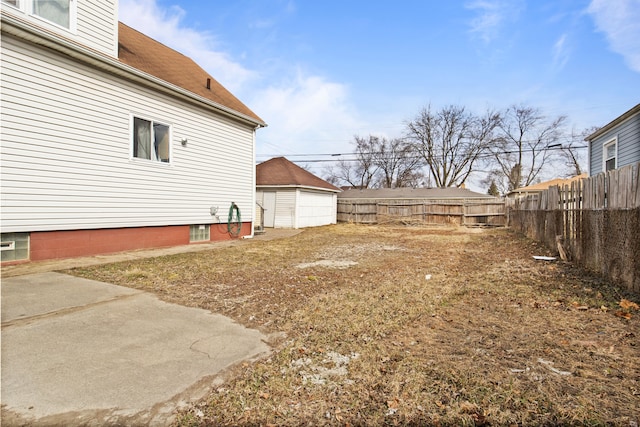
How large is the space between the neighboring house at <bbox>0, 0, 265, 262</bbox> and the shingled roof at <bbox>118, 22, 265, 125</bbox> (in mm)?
62

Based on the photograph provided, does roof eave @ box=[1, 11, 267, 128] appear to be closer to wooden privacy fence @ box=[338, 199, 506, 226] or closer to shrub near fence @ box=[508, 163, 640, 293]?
shrub near fence @ box=[508, 163, 640, 293]

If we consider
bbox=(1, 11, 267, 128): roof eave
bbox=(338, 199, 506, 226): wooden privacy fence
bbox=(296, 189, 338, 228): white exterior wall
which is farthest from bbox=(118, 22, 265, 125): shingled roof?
bbox=(338, 199, 506, 226): wooden privacy fence

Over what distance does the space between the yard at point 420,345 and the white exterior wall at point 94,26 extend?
5.03 metres

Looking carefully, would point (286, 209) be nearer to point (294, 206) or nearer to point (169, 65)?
point (294, 206)

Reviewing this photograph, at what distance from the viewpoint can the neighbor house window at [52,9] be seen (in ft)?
20.4

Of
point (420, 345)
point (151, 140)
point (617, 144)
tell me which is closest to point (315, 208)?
point (151, 140)

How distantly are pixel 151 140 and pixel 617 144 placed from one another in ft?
44.7

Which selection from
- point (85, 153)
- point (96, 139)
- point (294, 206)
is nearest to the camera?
point (85, 153)

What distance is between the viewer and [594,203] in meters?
5.71

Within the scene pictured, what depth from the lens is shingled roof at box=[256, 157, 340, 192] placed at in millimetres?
17844

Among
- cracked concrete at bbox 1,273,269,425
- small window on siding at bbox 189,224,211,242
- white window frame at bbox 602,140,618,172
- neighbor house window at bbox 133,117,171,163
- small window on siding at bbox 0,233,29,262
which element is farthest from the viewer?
white window frame at bbox 602,140,618,172

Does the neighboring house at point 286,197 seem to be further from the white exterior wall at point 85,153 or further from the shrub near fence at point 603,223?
the shrub near fence at point 603,223

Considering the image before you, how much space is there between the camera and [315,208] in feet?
65.9

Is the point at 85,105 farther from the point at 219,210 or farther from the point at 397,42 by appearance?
the point at 397,42
